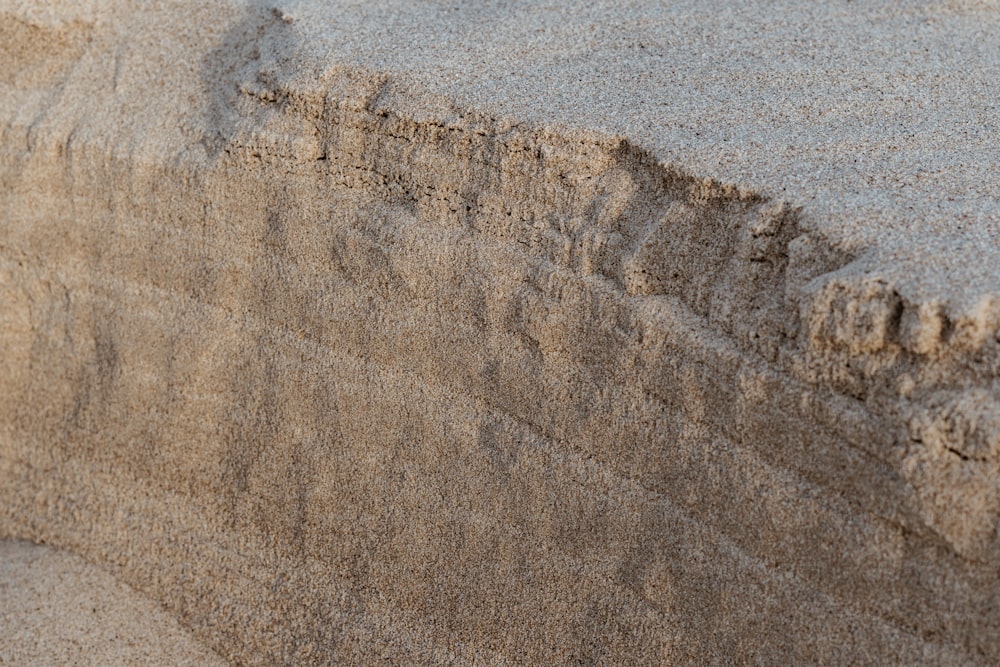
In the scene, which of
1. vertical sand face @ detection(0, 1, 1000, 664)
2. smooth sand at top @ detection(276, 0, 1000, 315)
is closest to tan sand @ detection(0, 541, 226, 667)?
vertical sand face @ detection(0, 1, 1000, 664)

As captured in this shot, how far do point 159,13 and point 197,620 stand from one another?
1.42 meters

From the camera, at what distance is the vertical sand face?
4.94 feet

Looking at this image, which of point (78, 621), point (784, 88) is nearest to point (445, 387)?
point (784, 88)

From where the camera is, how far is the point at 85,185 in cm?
240

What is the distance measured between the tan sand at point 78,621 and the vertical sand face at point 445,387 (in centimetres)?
5

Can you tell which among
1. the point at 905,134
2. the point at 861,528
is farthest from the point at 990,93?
the point at 861,528

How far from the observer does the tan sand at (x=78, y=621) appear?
2.18 meters

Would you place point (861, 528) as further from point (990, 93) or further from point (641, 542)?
point (990, 93)

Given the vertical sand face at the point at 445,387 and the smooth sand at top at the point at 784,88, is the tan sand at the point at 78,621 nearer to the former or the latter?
the vertical sand face at the point at 445,387

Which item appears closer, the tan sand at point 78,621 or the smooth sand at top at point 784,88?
the smooth sand at top at point 784,88

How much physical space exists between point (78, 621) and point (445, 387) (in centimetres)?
95

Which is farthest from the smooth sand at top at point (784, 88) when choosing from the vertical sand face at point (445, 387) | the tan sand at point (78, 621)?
the tan sand at point (78, 621)

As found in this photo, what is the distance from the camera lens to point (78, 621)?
2254mm

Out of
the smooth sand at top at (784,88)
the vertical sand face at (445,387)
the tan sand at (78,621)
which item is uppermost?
the smooth sand at top at (784,88)
